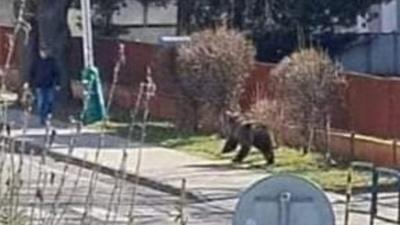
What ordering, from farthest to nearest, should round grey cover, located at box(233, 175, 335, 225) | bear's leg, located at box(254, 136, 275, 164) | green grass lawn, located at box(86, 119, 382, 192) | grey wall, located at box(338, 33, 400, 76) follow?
grey wall, located at box(338, 33, 400, 76), bear's leg, located at box(254, 136, 275, 164), green grass lawn, located at box(86, 119, 382, 192), round grey cover, located at box(233, 175, 335, 225)

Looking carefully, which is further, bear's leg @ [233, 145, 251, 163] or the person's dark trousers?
the person's dark trousers

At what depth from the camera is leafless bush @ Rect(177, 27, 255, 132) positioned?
2930 centimetres

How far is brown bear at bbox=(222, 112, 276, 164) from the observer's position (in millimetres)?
24750

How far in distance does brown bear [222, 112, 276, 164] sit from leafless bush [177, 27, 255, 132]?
3.23 metres

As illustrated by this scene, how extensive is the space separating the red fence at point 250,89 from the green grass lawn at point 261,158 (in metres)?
0.99

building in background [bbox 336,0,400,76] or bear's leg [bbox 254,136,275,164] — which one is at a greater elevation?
bear's leg [bbox 254,136,275,164]

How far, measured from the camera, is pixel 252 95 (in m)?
30.2

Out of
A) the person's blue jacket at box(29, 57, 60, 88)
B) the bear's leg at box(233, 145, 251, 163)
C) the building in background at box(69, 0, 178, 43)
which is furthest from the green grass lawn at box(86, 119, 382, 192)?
the building in background at box(69, 0, 178, 43)

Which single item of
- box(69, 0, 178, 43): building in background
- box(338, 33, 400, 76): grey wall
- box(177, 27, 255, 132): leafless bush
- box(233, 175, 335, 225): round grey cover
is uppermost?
box(233, 175, 335, 225): round grey cover

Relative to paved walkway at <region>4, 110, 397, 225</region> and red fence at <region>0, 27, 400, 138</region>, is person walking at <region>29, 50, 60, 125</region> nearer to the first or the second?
red fence at <region>0, 27, 400, 138</region>

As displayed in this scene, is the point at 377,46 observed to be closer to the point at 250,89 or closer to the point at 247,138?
the point at 250,89

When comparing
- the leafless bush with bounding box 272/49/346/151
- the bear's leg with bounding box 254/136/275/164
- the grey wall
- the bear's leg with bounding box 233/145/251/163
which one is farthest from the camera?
the grey wall

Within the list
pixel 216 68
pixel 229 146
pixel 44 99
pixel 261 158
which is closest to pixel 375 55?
pixel 44 99

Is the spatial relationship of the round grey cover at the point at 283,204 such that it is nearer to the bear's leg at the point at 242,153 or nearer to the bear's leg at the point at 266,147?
the bear's leg at the point at 266,147
